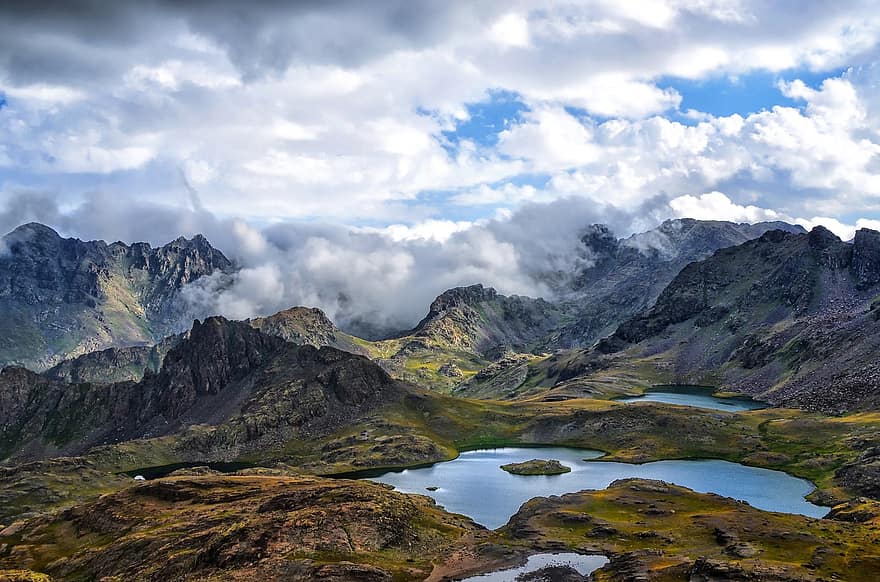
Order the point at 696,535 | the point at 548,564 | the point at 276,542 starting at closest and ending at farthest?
the point at 548,564, the point at 276,542, the point at 696,535

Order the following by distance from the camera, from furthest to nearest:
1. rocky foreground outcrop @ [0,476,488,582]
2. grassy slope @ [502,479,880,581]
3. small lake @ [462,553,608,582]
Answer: rocky foreground outcrop @ [0,476,488,582]
small lake @ [462,553,608,582]
grassy slope @ [502,479,880,581]

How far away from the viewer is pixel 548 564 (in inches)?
5571

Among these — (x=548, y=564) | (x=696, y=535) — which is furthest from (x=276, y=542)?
(x=696, y=535)

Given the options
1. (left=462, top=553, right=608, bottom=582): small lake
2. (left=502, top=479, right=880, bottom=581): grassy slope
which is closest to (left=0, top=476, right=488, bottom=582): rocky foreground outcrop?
(left=462, top=553, right=608, bottom=582): small lake

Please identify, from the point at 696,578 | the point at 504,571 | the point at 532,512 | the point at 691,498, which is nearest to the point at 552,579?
the point at 504,571

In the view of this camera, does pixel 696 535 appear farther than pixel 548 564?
Yes

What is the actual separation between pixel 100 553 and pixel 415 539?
75515 millimetres

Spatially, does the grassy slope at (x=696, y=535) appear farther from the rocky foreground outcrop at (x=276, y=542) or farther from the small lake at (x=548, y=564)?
the rocky foreground outcrop at (x=276, y=542)

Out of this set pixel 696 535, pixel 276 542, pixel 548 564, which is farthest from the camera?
pixel 696 535

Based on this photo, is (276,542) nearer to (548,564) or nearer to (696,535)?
(548,564)

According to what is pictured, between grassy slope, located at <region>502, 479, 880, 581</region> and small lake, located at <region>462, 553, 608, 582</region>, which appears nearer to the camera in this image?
grassy slope, located at <region>502, 479, 880, 581</region>

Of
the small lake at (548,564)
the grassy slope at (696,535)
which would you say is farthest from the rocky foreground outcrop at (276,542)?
the grassy slope at (696,535)

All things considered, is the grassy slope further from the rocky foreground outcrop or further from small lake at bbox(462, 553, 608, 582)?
the rocky foreground outcrop

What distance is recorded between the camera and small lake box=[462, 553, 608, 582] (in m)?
134
